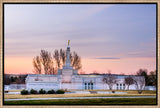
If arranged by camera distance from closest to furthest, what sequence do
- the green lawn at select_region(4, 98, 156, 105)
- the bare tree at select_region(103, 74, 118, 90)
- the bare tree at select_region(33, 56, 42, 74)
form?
the green lawn at select_region(4, 98, 156, 105), the bare tree at select_region(103, 74, 118, 90), the bare tree at select_region(33, 56, 42, 74)

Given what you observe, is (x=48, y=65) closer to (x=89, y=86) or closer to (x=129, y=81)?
(x=89, y=86)

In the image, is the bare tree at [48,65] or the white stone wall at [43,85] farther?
the bare tree at [48,65]

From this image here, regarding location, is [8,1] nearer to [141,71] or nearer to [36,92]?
[36,92]

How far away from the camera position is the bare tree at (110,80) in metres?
24.2

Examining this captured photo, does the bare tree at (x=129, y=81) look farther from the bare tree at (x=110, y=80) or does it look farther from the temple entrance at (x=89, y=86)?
the temple entrance at (x=89, y=86)

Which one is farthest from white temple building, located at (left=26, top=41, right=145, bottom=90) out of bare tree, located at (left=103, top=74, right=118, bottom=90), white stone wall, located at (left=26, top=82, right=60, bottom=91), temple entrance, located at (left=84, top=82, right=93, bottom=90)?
white stone wall, located at (left=26, top=82, right=60, bottom=91)

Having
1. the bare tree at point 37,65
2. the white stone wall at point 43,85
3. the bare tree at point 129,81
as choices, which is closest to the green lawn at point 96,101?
the white stone wall at point 43,85

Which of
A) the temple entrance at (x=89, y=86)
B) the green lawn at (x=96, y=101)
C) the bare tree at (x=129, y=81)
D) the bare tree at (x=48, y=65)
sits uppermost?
the bare tree at (x=48, y=65)

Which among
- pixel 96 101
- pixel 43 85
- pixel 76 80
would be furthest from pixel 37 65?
pixel 96 101

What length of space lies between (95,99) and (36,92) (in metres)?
5.74

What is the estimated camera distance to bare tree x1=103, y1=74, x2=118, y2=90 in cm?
2417

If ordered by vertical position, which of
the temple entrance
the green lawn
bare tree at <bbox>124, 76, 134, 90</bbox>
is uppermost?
bare tree at <bbox>124, 76, 134, 90</bbox>

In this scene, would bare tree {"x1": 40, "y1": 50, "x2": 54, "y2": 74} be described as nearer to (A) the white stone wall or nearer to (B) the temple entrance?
(B) the temple entrance

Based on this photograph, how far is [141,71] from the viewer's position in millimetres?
27844
